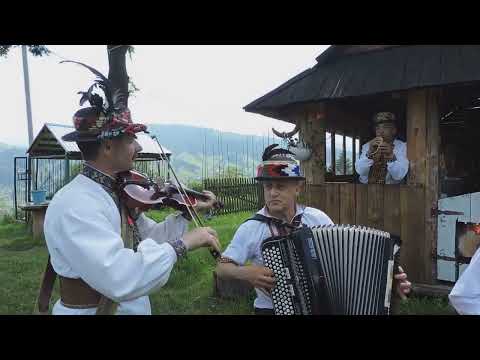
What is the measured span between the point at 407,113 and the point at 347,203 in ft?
4.24

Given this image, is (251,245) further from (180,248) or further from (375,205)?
(375,205)

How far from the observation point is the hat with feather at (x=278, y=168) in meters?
2.64

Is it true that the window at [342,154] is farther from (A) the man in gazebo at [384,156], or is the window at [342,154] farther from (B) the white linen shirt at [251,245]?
(B) the white linen shirt at [251,245]

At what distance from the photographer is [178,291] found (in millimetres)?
5953

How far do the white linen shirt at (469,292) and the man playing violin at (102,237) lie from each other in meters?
1.14

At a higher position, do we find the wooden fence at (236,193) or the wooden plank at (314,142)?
the wooden plank at (314,142)

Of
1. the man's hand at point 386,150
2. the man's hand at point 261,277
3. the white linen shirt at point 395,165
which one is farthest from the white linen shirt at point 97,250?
the white linen shirt at point 395,165

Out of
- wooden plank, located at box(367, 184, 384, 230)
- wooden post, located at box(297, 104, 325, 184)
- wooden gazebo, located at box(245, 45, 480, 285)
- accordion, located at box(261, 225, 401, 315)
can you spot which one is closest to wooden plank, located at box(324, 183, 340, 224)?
wooden gazebo, located at box(245, 45, 480, 285)

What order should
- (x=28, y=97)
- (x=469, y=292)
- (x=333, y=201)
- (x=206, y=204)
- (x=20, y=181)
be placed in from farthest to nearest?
(x=28, y=97)
(x=20, y=181)
(x=333, y=201)
(x=206, y=204)
(x=469, y=292)

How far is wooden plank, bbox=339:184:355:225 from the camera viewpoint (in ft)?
16.8

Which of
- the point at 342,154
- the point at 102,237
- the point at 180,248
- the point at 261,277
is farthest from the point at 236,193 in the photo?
the point at 102,237

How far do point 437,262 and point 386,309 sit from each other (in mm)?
2974

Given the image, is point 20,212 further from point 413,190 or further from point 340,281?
point 340,281

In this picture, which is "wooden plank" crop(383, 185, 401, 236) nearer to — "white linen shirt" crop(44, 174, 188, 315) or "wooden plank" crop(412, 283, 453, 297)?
"wooden plank" crop(412, 283, 453, 297)
